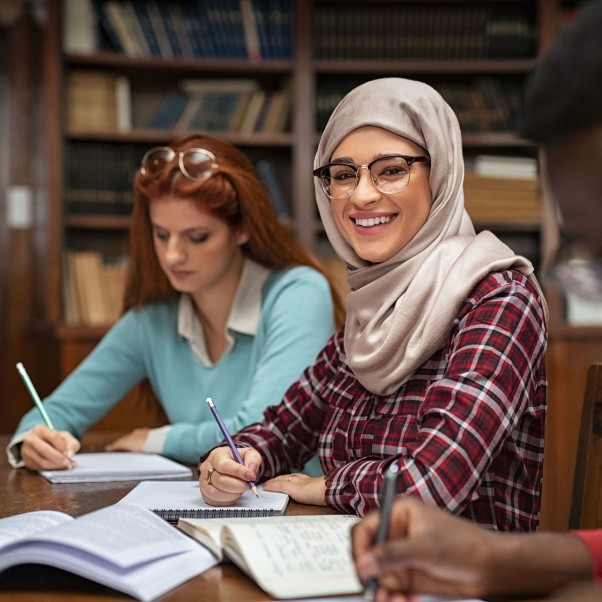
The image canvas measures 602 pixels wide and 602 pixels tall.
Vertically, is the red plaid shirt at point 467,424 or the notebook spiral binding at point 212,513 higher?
the red plaid shirt at point 467,424

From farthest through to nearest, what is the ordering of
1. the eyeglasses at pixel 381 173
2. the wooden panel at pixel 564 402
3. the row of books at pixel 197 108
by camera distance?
1. the row of books at pixel 197 108
2. the wooden panel at pixel 564 402
3. the eyeglasses at pixel 381 173

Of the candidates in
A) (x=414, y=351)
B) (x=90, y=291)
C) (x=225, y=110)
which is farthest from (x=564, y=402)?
(x=414, y=351)

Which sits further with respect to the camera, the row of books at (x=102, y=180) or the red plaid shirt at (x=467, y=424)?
the row of books at (x=102, y=180)

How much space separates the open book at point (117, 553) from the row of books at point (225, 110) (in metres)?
3.01

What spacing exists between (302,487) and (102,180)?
2.77m

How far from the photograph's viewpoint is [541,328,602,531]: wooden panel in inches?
139

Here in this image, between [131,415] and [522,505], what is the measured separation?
8.03ft

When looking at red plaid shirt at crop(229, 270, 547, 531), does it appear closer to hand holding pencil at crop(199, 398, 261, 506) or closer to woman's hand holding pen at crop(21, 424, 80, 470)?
hand holding pencil at crop(199, 398, 261, 506)

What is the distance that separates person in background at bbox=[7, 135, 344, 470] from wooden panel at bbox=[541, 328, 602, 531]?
5.56ft

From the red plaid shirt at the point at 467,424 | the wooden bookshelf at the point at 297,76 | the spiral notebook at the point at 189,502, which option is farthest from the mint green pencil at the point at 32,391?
the wooden bookshelf at the point at 297,76

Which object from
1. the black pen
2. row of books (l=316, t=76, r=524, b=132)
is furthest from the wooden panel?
the black pen

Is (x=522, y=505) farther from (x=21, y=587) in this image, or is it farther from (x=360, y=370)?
(x=21, y=587)

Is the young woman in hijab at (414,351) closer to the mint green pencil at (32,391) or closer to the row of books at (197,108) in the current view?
the mint green pencil at (32,391)

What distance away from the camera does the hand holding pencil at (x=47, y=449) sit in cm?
177
